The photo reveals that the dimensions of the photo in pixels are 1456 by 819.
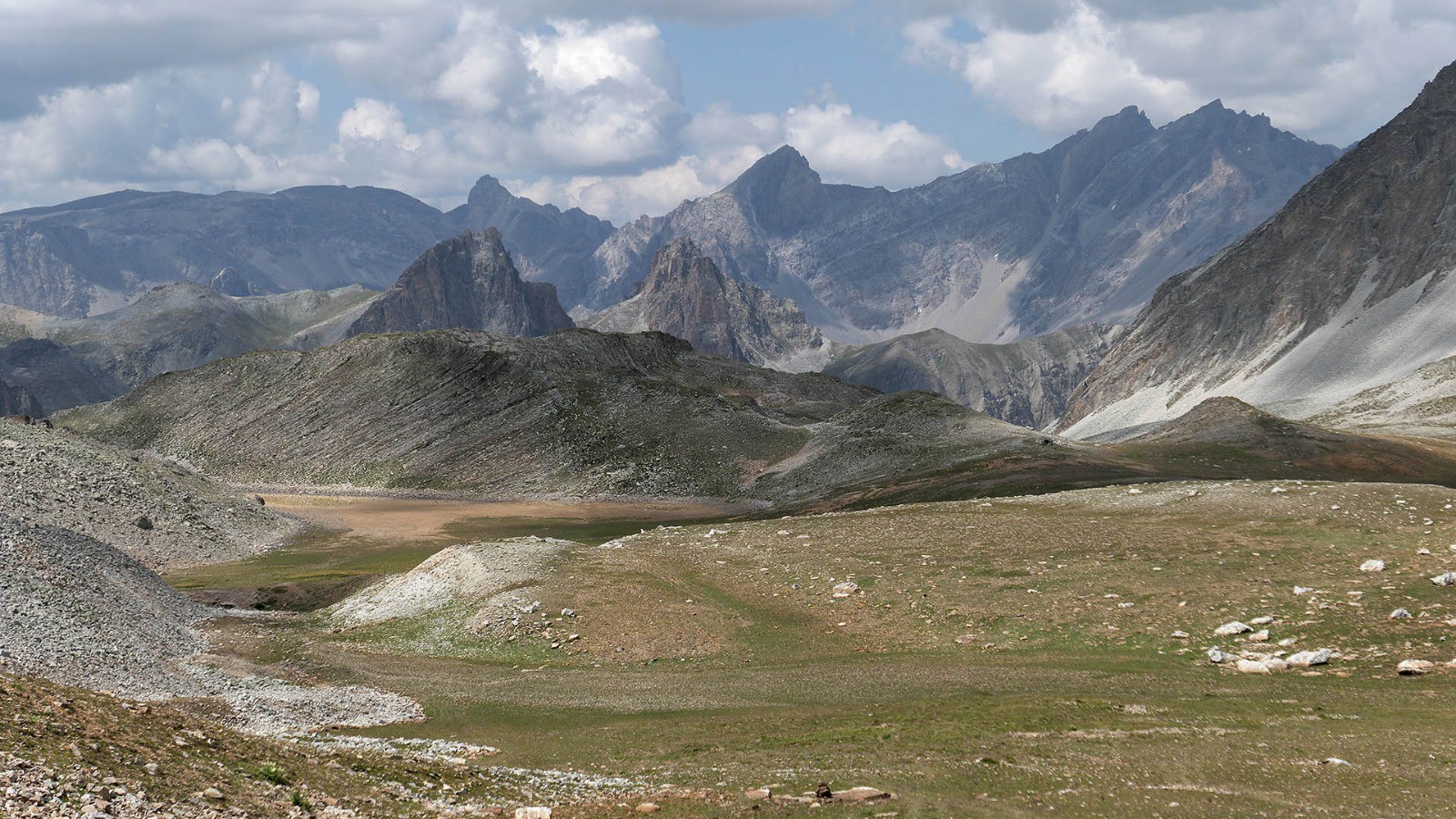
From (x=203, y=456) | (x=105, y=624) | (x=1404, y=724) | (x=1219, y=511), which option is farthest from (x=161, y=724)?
(x=203, y=456)

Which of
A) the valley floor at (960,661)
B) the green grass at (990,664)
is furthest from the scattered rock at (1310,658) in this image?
the green grass at (990,664)

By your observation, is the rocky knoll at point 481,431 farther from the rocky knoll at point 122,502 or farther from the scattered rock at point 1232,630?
the scattered rock at point 1232,630

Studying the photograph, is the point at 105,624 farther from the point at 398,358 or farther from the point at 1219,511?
the point at 398,358

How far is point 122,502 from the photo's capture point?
10088 centimetres

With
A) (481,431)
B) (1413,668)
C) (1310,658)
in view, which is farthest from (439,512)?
(1413,668)

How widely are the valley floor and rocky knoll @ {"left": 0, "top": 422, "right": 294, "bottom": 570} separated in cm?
2848

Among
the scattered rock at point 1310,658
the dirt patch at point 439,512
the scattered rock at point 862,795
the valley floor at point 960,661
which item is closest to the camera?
the scattered rock at point 862,795

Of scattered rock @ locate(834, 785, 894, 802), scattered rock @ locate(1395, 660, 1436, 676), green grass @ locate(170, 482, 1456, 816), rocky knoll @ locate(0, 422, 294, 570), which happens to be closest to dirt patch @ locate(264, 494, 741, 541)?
rocky knoll @ locate(0, 422, 294, 570)

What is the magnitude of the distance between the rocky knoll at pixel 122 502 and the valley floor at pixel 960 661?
93.5 ft

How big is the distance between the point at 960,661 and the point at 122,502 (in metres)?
87.1

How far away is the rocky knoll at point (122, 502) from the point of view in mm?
93188

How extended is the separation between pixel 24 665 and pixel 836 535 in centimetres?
4505

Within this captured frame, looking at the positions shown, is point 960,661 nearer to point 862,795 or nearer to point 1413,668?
point 1413,668

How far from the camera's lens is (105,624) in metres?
43.0
